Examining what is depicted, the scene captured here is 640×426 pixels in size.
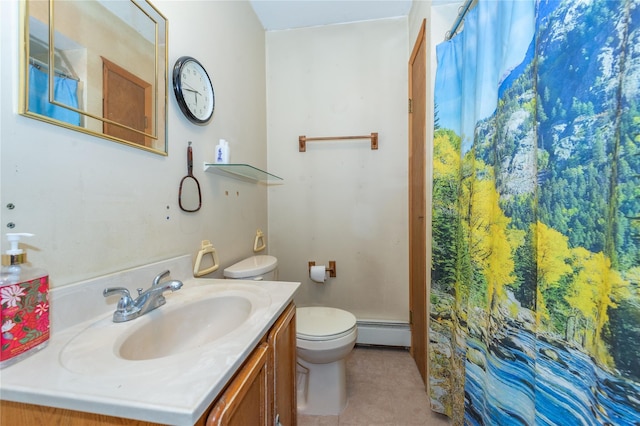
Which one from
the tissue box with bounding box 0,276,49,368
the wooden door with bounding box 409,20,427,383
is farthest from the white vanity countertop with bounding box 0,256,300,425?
the wooden door with bounding box 409,20,427,383

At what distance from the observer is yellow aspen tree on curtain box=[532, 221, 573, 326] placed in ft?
1.92

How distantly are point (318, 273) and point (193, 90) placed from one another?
141cm

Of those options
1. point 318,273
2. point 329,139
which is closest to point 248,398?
point 318,273

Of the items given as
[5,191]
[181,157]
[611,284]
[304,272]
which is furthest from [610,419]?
[304,272]

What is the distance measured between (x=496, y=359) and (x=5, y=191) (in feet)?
4.55

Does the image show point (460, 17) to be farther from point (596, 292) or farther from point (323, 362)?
point (323, 362)

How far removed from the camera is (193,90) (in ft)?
3.78

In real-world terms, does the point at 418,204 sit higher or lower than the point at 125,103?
lower

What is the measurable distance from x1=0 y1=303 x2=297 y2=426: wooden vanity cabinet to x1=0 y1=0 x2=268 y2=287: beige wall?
339 mm

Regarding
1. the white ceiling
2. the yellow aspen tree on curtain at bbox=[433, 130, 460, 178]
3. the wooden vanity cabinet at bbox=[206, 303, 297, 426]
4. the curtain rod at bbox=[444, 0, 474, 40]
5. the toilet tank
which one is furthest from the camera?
the white ceiling

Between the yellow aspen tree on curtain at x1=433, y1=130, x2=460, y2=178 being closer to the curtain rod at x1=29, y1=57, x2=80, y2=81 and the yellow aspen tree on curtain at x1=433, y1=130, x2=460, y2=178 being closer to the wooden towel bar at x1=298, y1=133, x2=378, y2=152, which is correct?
the wooden towel bar at x1=298, y1=133, x2=378, y2=152

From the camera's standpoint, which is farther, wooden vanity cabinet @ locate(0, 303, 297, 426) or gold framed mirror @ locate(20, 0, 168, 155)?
gold framed mirror @ locate(20, 0, 168, 155)

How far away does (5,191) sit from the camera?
1.84ft

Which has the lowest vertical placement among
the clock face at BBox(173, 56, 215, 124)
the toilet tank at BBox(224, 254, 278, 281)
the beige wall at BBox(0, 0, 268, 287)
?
the toilet tank at BBox(224, 254, 278, 281)
